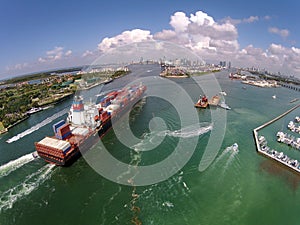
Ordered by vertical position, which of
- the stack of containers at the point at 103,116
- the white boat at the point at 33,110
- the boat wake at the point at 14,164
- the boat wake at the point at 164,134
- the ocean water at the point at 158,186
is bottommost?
the ocean water at the point at 158,186

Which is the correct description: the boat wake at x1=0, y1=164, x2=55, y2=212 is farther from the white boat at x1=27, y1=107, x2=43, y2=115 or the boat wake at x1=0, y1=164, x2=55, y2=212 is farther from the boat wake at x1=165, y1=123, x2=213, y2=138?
the white boat at x1=27, y1=107, x2=43, y2=115

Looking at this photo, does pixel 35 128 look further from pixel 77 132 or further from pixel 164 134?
pixel 164 134

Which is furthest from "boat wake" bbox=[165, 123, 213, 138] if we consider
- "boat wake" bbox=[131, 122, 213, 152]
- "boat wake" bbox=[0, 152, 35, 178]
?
"boat wake" bbox=[0, 152, 35, 178]

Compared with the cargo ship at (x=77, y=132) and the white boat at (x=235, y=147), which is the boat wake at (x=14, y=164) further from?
the white boat at (x=235, y=147)

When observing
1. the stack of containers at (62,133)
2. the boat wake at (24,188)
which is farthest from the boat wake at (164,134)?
the boat wake at (24,188)

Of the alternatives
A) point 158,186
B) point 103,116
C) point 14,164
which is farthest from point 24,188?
point 103,116

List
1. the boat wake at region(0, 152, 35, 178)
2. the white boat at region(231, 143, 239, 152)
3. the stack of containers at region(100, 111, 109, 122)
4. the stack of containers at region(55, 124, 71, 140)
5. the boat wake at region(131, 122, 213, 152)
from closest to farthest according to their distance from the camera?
1. the boat wake at region(0, 152, 35, 178)
2. the stack of containers at region(55, 124, 71, 140)
3. the white boat at region(231, 143, 239, 152)
4. the boat wake at region(131, 122, 213, 152)
5. the stack of containers at region(100, 111, 109, 122)

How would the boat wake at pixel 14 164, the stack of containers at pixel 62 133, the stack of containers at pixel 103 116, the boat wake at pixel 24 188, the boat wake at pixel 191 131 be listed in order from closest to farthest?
the boat wake at pixel 24 188
the boat wake at pixel 14 164
the stack of containers at pixel 62 133
the boat wake at pixel 191 131
the stack of containers at pixel 103 116
